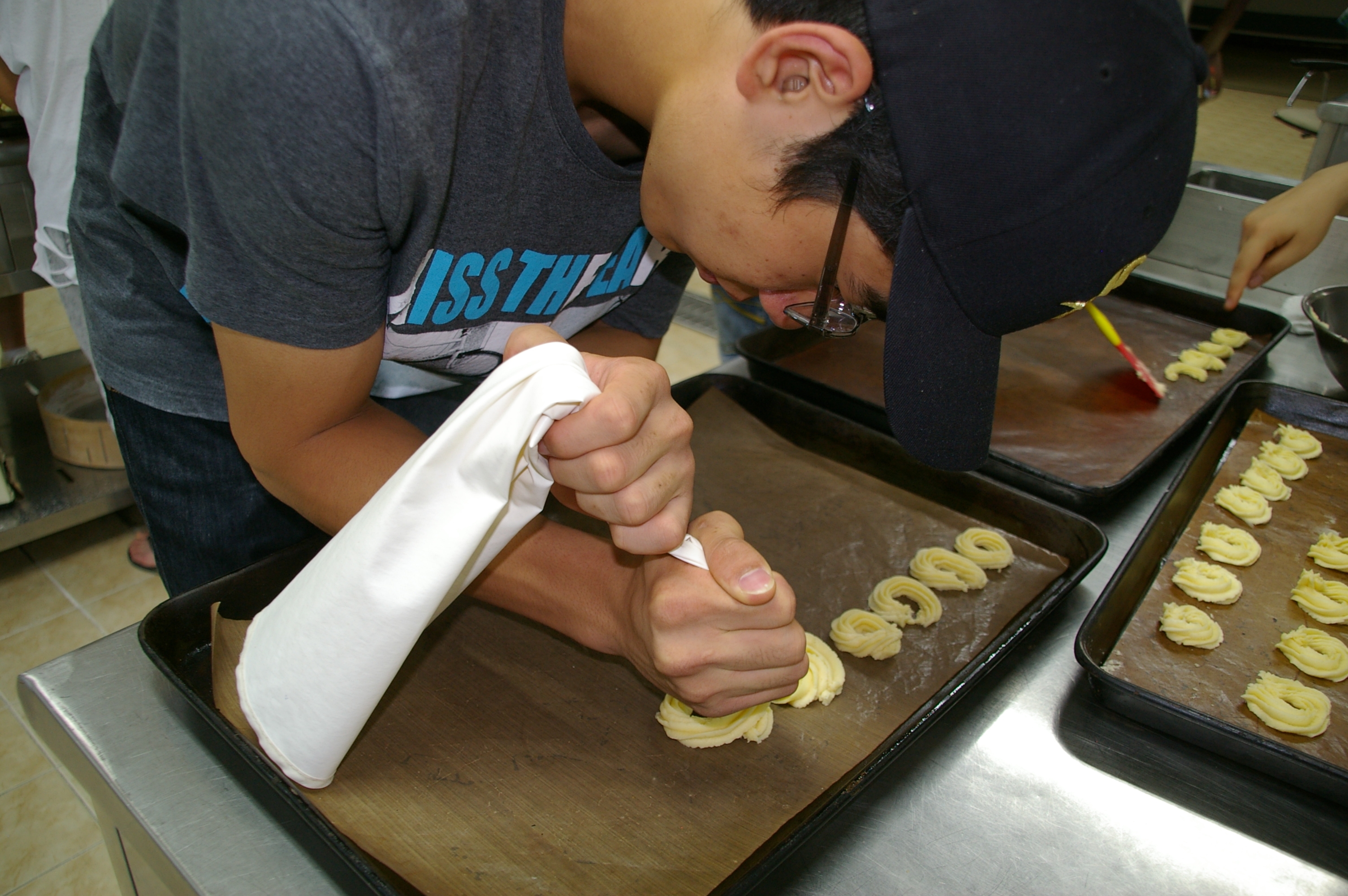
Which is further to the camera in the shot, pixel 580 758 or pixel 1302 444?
pixel 1302 444

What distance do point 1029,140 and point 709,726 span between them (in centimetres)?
80

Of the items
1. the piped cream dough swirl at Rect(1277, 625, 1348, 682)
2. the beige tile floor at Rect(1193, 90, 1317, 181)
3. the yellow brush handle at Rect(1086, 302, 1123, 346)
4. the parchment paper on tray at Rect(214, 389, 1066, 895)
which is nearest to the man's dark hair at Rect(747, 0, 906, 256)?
the parchment paper on tray at Rect(214, 389, 1066, 895)

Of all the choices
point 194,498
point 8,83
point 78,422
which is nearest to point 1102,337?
point 194,498

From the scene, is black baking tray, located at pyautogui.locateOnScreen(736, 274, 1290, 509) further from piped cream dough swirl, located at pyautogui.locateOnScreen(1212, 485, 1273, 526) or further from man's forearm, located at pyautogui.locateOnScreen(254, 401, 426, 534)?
man's forearm, located at pyautogui.locateOnScreen(254, 401, 426, 534)

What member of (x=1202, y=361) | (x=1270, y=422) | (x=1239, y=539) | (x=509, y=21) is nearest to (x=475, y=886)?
(x=509, y=21)

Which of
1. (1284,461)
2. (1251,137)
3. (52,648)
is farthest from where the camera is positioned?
(1251,137)

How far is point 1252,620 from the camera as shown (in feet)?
4.75

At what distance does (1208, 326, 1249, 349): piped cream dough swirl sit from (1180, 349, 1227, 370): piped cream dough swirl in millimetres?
67

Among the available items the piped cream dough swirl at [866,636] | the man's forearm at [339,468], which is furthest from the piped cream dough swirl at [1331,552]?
the man's forearm at [339,468]

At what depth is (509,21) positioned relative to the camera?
94 centimetres

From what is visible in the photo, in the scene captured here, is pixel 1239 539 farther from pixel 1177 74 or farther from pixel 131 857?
pixel 131 857

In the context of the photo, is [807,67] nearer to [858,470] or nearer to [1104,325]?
[858,470]

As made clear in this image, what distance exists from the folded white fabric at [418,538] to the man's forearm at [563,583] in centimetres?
25

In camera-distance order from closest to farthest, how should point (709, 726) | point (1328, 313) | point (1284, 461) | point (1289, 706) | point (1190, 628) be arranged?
point (709, 726), point (1289, 706), point (1190, 628), point (1284, 461), point (1328, 313)
